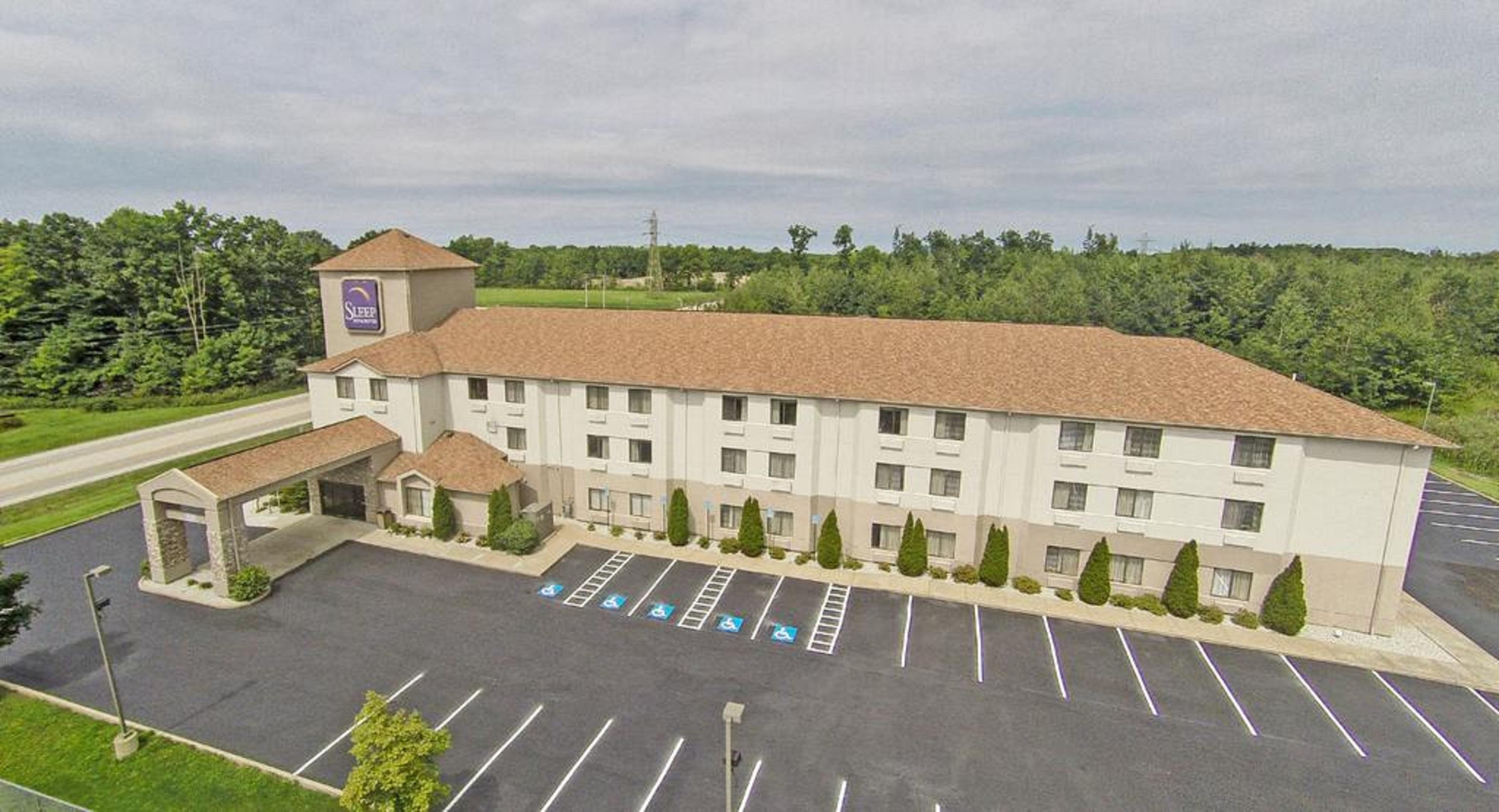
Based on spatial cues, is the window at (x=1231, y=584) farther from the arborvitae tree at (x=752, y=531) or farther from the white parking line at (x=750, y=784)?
the white parking line at (x=750, y=784)

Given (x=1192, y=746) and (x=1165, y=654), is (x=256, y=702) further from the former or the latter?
(x=1165, y=654)

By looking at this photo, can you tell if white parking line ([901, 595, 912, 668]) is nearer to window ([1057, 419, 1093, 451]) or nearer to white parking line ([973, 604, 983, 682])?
white parking line ([973, 604, 983, 682])

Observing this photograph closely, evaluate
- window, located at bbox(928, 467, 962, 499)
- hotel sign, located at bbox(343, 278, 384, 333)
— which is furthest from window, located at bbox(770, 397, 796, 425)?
hotel sign, located at bbox(343, 278, 384, 333)

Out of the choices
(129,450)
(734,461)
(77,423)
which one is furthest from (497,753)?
(77,423)

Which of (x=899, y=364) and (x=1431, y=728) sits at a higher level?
(x=899, y=364)

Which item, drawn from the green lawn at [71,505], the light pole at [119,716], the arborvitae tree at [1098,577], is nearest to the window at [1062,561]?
the arborvitae tree at [1098,577]

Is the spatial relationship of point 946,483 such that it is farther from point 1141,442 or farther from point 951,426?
point 1141,442
